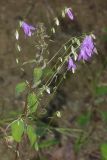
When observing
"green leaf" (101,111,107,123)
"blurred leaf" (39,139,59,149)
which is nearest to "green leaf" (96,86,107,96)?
"green leaf" (101,111,107,123)

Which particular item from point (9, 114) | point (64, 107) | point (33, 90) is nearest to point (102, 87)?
point (64, 107)

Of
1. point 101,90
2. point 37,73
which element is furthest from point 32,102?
point 101,90

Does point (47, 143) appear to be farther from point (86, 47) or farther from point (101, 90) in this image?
point (86, 47)

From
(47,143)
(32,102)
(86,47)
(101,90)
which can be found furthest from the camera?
(101,90)

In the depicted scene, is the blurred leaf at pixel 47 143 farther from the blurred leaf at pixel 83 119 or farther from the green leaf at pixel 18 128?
the green leaf at pixel 18 128

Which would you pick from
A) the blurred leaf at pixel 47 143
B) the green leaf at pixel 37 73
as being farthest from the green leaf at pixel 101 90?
the green leaf at pixel 37 73

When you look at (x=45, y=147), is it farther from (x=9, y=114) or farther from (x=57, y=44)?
(x=57, y=44)
